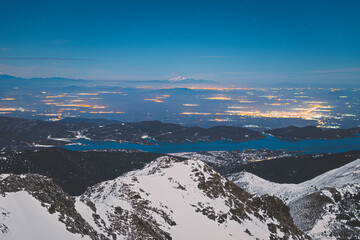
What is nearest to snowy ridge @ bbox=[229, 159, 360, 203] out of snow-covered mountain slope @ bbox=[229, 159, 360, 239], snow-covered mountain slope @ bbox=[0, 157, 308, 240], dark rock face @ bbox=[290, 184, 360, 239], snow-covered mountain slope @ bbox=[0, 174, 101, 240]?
snow-covered mountain slope @ bbox=[229, 159, 360, 239]

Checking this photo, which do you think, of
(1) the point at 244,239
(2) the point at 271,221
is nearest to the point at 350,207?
(2) the point at 271,221

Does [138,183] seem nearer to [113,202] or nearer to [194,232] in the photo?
[113,202]

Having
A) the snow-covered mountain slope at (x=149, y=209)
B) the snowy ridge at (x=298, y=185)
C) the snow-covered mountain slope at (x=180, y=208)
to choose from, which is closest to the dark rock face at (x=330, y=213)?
the snowy ridge at (x=298, y=185)

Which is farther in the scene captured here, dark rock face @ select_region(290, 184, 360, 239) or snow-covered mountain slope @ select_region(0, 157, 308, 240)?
dark rock face @ select_region(290, 184, 360, 239)

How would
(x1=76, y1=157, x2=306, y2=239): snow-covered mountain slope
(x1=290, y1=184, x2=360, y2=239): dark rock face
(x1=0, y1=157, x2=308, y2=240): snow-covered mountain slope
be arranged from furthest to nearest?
(x1=290, y1=184, x2=360, y2=239): dark rock face → (x1=76, y1=157, x2=306, y2=239): snow-covered mountain slope → (x1=0, y1=157, x2=308, y2=240): snow-covered mountain slope

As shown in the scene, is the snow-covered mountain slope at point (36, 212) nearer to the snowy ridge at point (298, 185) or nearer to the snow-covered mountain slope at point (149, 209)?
the snow-covered mountain slope at point (149, 209)

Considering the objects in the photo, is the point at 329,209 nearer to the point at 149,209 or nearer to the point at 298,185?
the point at 298,185

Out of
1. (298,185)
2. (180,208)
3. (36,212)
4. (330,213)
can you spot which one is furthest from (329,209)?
(36,212)

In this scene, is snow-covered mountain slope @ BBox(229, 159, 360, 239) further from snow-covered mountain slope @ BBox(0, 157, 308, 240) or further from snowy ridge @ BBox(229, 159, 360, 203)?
snow-covered mountain slope @ BBox(0, 157, 308, 240)
